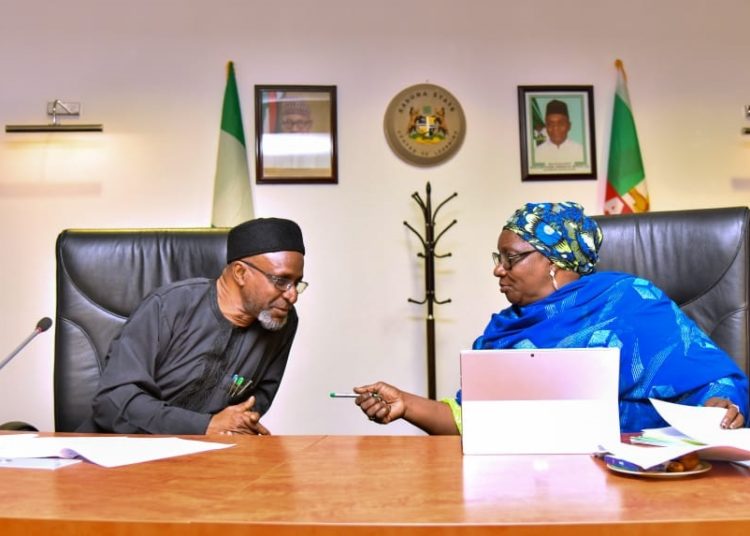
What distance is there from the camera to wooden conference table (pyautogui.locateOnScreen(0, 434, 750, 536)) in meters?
0.83

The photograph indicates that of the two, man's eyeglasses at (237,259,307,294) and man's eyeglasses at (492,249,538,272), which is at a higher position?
man's eyeglasses at (492,249,538,272)

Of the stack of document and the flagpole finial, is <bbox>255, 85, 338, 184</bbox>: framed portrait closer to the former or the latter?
the flagpole finial

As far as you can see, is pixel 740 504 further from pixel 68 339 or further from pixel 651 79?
pixel 651 79

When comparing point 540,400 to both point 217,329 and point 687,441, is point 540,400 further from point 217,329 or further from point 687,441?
point 217,329

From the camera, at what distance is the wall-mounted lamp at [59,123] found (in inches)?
144

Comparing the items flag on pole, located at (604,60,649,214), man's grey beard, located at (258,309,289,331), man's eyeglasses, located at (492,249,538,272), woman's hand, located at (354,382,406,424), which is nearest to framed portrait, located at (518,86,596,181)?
flag on pole, located at (604,60,649,214)

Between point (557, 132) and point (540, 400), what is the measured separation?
9.35 ft

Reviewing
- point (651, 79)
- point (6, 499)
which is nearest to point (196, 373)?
point (6, 499)

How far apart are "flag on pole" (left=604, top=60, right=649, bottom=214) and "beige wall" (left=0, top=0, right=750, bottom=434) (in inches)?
3.0

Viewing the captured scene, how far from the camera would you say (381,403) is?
1.75m

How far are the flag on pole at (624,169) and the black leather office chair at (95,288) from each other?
2302mm

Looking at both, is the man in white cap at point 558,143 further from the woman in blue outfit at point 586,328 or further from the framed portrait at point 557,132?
the woman in blue outfit at point 586,328

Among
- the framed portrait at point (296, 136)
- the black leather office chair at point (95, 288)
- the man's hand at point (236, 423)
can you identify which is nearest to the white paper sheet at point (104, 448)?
the man's hand at point (236, 423)

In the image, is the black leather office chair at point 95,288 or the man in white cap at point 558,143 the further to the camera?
the man in white cap at point 558,143
